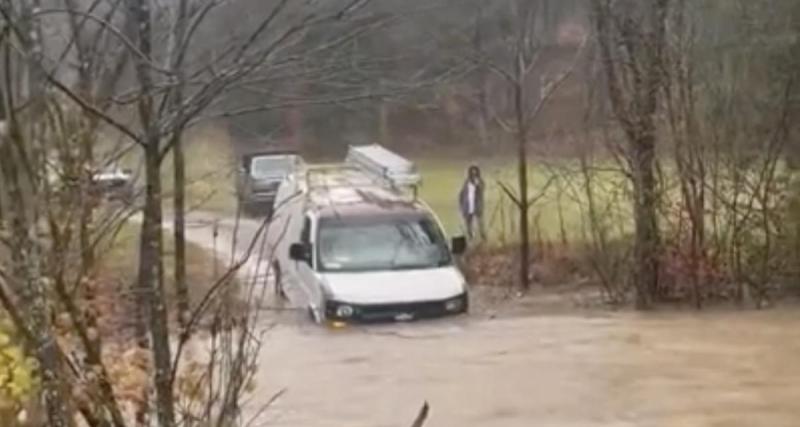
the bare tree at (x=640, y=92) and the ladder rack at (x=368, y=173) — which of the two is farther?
the ladder rack at (x=368, y=173)

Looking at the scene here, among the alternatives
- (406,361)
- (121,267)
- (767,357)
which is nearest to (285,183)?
(406,361)

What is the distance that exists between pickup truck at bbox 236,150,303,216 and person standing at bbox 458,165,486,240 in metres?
2.47

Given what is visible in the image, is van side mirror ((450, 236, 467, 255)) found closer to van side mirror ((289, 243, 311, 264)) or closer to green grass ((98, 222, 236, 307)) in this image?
van side mirror ((289, 243, 311, 264))

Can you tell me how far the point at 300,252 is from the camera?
60.1ft

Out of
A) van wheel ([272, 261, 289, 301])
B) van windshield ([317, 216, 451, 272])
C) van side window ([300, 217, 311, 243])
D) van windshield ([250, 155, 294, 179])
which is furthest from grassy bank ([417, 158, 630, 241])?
van wheel ([272, 261, 289, 301])

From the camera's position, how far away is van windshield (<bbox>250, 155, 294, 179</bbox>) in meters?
21.5

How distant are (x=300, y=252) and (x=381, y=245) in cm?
95

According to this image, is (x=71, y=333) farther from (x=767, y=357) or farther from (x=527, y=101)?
(x=527, y=101)

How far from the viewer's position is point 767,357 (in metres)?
15.3

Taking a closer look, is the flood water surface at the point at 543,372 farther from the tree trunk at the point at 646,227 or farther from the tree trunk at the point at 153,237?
the tree trunk at the point at 153,237

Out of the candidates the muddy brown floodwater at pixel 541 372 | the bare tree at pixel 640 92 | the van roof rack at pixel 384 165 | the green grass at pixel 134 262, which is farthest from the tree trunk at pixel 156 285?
the van roof rack at pixel 384 165

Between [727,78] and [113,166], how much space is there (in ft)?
40.7

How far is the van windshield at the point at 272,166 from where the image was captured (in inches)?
848

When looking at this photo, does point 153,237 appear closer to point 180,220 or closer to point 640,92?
point 180,220
